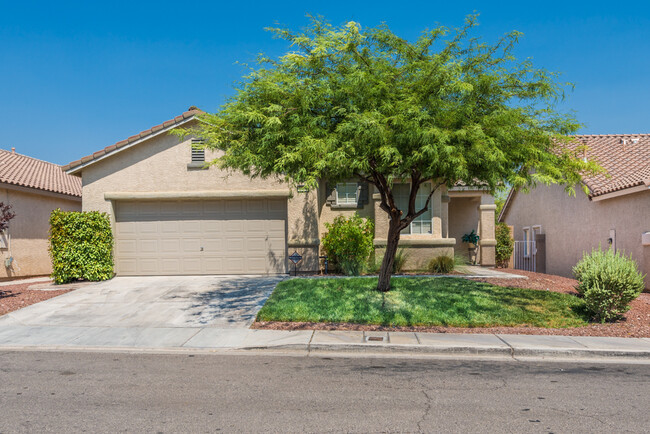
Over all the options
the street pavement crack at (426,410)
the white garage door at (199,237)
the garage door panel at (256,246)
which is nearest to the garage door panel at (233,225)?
the white garage door at (199,237)

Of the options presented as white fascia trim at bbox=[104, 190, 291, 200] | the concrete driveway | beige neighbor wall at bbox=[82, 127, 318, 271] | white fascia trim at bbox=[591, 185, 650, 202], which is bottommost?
the concrete driveway

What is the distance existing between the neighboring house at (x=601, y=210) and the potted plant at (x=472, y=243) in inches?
110

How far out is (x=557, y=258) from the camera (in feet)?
63.4

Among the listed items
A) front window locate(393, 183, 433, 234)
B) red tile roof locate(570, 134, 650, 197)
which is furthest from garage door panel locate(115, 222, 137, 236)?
red tile roof locate(570, 134, 650, 197)

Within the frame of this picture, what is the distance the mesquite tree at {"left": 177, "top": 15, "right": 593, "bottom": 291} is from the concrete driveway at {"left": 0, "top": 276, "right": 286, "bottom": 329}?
10.7ft

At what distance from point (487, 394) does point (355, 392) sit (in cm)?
154

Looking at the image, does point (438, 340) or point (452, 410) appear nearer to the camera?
point (452, 410)

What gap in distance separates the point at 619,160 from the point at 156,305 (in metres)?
15.9

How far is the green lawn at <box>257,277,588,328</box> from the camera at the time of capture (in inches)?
394

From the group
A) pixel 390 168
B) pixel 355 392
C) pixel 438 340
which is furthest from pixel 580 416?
pixel 390 168

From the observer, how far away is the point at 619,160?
17750 mm

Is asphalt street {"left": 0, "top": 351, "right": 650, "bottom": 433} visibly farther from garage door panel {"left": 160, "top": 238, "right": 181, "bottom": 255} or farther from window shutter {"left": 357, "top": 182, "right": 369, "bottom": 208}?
window shutter {"left": 357, "top": 182, "right": 369, "bottom": 208}

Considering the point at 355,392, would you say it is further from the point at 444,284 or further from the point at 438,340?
the point at 444,284

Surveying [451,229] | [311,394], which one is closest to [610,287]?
[311,394]
